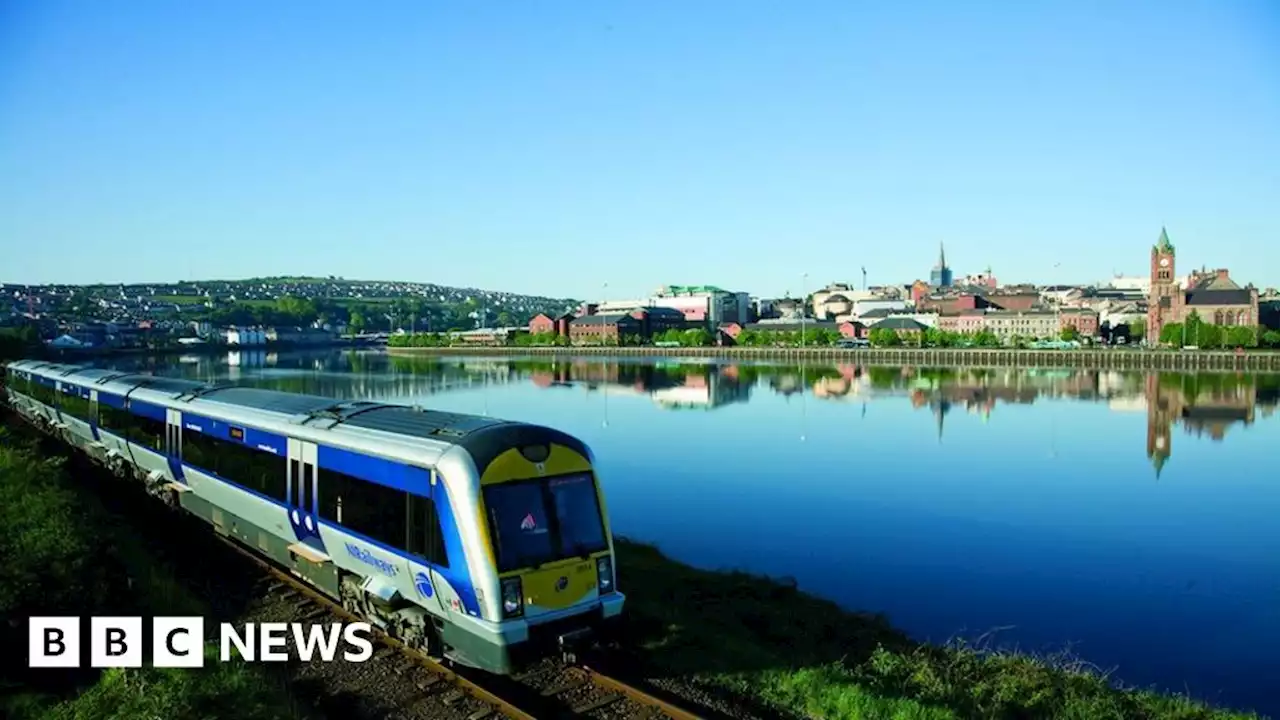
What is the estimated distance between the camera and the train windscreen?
34.8 feet

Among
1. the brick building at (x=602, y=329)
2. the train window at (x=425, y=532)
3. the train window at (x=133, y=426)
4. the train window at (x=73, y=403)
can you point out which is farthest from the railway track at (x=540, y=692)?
the brick building at (x=602, y=329)

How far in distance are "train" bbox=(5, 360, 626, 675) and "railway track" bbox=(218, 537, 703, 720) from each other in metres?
0.22

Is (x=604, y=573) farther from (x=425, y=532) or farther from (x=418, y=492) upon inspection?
(x=418, y=492)

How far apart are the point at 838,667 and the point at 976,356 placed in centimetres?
12338

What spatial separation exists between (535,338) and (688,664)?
6533 inches

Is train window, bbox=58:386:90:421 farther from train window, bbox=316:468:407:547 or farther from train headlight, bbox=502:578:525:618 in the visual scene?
train headlight, bbox=502:578:525:618

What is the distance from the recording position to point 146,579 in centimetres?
1413

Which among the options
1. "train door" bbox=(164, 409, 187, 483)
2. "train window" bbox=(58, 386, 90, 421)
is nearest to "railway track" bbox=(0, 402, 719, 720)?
"train door" bbox=(164, 409, 187, 483)

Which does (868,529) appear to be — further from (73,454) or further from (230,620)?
(73,454)

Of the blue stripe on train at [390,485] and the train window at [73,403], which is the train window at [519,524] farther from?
the train window at [73,403]

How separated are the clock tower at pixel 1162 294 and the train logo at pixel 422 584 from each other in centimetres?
15257

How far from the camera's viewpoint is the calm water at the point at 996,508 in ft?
64.7

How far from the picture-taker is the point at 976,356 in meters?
128

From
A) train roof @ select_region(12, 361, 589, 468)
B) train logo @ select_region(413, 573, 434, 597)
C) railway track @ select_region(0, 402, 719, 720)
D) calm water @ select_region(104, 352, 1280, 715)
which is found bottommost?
calm water @ select_region(104, 352, 1280, 715)
